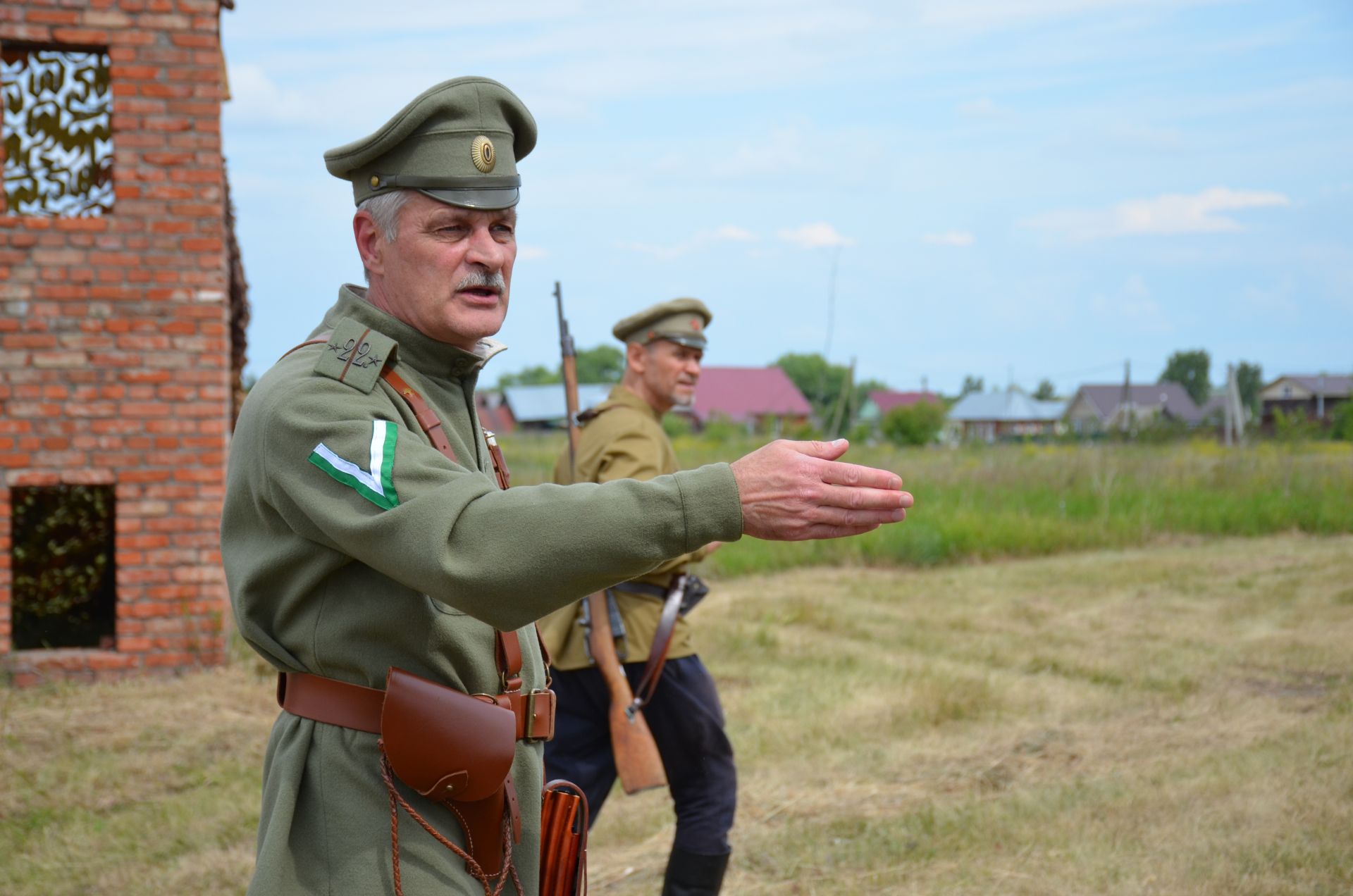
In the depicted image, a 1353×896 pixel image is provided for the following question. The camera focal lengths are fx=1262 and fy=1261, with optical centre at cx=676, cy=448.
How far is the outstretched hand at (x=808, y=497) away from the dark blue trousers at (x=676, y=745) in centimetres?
251

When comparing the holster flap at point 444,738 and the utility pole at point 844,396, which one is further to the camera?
the utility pole at point 844,396

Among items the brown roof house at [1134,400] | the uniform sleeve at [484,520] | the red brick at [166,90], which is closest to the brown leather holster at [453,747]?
the uniform sleeve at [484,520]

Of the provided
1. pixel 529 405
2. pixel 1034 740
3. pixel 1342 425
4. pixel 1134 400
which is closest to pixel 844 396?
pixel 1034 740

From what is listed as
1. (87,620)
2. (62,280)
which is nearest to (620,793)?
(87,620)

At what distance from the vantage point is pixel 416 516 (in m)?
1.79

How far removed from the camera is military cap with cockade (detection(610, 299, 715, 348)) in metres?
4.91

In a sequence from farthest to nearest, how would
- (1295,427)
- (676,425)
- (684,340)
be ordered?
(676,425)
(1295,427)
(684,340)

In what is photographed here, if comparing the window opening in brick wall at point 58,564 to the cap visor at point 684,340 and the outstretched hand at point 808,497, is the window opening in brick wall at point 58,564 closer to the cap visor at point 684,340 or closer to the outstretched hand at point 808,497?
the cap visor at point 684,340

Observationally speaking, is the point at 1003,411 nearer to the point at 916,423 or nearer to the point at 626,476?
the point at 916,423

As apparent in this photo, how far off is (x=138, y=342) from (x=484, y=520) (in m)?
6.74

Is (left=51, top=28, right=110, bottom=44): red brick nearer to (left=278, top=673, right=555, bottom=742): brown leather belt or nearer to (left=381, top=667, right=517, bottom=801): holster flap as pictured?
(left=278, top=673, right=555, bottom=742): brown leather belt

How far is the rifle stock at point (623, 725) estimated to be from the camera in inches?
159

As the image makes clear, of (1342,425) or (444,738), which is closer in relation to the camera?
(444,738)

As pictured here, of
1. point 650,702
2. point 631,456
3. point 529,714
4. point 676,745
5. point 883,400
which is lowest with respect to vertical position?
point 676,745
